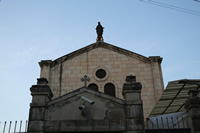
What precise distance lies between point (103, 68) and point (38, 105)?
8.28m

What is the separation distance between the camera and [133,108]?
9102mm

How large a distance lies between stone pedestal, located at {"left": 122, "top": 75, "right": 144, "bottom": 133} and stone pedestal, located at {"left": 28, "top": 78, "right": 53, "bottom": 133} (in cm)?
327

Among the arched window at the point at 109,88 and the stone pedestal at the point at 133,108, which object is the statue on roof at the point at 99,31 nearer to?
the arched window at the point at 109,88

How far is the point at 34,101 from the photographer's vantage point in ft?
30.6

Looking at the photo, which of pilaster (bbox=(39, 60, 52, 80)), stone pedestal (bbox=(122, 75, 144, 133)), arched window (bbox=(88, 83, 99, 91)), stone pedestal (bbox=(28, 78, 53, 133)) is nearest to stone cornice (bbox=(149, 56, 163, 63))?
arched window (bbox=(88, 83, 99, 91))

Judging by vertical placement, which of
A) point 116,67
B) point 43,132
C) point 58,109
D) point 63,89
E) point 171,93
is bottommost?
point 43,132

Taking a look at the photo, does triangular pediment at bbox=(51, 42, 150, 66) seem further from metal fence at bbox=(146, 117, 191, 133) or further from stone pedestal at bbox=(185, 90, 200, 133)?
stone pedestal at bbox=(185, 90, 200, 133)

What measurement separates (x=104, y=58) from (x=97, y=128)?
907cm

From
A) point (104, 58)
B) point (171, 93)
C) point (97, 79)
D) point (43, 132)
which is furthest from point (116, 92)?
point (43, 132)

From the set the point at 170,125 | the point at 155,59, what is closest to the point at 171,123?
the point at 170,125

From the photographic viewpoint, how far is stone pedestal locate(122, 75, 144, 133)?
347 inches

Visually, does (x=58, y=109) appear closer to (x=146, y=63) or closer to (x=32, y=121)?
(x=32, y=121)

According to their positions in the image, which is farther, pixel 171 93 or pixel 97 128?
pixel 171 93

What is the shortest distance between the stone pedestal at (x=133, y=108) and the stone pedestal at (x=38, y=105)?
327 centimetres
